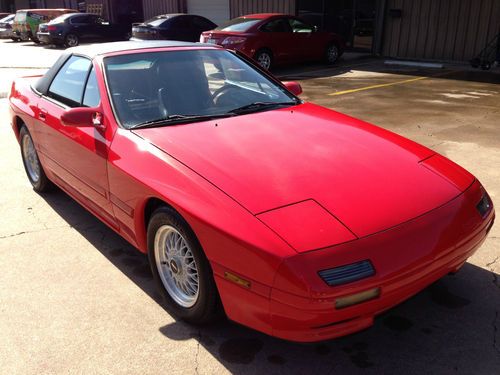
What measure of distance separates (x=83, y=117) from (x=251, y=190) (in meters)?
1.46

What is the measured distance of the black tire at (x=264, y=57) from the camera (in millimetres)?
12281

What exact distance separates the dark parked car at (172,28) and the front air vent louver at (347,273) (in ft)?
47.7

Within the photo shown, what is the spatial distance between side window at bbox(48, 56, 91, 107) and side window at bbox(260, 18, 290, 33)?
8876 mm

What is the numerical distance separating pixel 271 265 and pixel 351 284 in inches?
13.9

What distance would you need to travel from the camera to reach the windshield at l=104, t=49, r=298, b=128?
330cm

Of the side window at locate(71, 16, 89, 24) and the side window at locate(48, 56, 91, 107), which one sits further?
the side window at locate(71, 16, 89, 24)

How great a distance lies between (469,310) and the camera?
113 inches

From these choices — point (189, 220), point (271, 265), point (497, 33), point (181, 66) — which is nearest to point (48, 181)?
point (181, 66)

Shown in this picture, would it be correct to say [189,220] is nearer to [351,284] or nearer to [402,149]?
[351,284]

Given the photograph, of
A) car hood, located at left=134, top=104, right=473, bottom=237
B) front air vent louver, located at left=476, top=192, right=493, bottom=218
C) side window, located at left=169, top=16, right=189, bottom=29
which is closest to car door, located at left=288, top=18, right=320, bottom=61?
side window, located at left=169, top=16, right=189, bottom=29

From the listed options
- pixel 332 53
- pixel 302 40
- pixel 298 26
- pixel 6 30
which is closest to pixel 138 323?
pixel 302 40

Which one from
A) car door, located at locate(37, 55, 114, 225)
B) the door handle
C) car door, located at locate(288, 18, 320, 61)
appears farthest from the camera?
car door, located at locate(288, 18, 320, 61)

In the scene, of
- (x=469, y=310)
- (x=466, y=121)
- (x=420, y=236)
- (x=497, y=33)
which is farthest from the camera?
(x=497, y=33)

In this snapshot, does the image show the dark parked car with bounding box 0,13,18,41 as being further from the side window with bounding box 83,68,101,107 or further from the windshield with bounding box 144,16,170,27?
the side window with bounding box 83,68,101,107
